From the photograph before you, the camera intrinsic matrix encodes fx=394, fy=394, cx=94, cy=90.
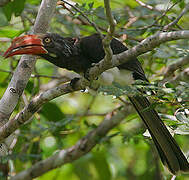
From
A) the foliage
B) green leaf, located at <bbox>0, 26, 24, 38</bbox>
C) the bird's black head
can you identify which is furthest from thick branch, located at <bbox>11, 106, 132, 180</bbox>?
green leaf, located at <bbox>0, 26, 24, 38</bbox>

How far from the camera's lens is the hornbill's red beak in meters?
2.85

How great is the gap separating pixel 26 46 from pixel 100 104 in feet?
9.75

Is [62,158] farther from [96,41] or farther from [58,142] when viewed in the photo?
[96,41]

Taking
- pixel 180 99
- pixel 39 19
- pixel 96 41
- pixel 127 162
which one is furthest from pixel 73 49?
pixel 127 162

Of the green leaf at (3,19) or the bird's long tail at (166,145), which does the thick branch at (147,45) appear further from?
the green leaf at (3,19)

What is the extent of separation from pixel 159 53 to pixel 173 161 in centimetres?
90

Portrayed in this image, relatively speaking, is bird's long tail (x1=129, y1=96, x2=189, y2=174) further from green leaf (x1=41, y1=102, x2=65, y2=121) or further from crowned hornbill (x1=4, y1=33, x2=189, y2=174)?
green leaf (x1=41, y1=102, x2=65, y2=121)

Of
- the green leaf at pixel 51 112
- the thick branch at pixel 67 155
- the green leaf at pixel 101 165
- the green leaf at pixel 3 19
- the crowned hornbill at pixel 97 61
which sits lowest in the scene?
the green leaf at pixel 101 165

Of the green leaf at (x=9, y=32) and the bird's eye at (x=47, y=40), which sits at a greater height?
Result: the green leaf at (x=9, y=32)

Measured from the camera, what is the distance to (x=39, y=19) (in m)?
2.97

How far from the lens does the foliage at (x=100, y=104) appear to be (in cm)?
296

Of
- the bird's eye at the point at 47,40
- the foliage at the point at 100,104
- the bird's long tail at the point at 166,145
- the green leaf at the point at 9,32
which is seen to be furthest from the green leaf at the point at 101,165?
the green leaf at the point at 9,32

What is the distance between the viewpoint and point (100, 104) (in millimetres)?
5777

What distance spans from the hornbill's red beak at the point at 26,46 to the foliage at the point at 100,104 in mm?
254
